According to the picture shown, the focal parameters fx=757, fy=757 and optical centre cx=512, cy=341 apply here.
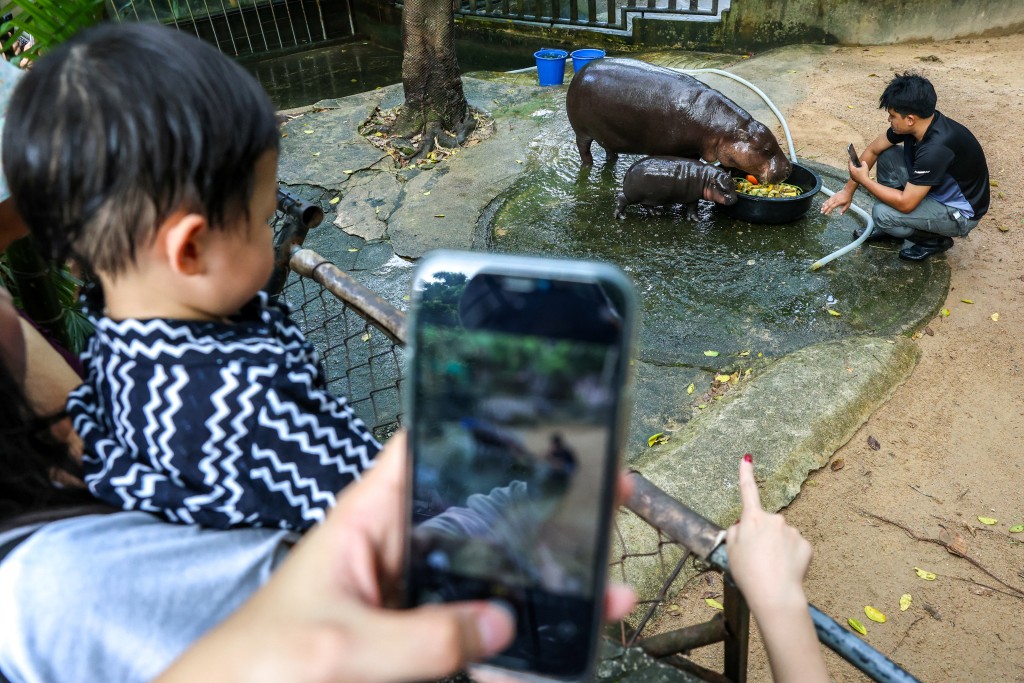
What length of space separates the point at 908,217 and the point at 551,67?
12.4 ft

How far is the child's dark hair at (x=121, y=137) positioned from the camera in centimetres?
92

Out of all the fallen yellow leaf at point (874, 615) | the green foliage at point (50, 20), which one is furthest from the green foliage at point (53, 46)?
the fallen yellow leaf at point (874, 615)

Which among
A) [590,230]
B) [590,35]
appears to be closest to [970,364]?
[590,230]

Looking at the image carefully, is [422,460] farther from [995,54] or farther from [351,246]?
[995,54]

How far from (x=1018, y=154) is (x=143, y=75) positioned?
595 cm

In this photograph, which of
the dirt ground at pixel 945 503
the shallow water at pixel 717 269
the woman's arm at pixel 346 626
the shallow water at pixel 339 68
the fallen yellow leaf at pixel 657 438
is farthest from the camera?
the shallow water at pixel 339 68

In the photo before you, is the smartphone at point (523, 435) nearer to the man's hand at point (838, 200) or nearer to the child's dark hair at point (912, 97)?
the child's dark hair at point (912, 97)

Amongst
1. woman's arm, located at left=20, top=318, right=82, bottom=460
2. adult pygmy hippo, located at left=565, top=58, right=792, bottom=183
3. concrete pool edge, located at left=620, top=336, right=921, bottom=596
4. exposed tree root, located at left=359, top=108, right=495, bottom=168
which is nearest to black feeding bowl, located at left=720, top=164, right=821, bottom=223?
adult pygmy hippo, located at left=565, top=58, right=792, bottom=183

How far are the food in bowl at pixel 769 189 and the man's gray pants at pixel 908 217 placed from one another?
522 mm

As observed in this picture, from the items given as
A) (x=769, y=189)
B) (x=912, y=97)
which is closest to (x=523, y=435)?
(x=912, y=97)

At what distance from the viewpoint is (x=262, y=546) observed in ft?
3.25

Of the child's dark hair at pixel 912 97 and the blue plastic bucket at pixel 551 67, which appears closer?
the child's dark hair at pixel 912 97

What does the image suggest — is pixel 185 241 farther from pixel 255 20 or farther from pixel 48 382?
pixel 255 20

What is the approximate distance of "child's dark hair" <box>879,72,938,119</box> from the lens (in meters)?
3.90
